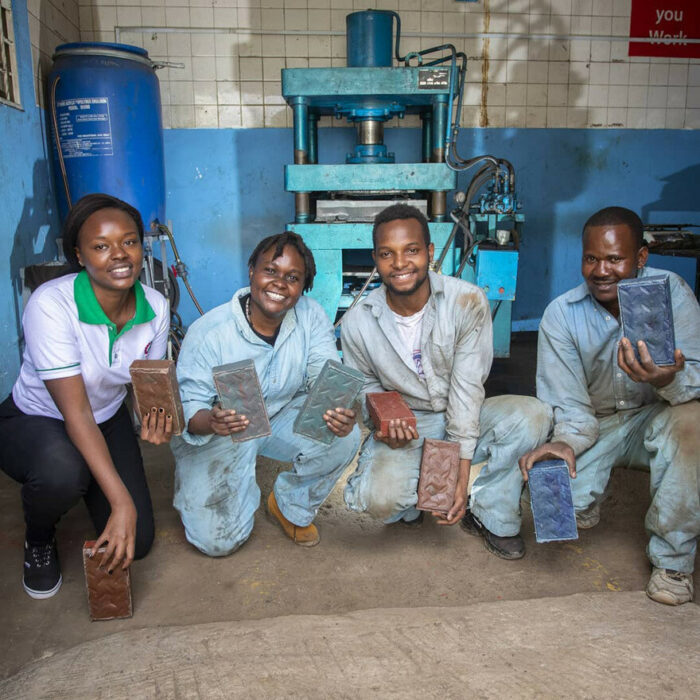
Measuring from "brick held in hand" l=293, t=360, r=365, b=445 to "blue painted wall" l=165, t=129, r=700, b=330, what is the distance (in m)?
3.20

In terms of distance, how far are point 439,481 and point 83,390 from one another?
1064mm

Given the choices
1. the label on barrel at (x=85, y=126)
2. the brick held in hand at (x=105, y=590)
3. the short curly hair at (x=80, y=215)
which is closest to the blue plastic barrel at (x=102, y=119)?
the label on barrel at (x=85, y=126)

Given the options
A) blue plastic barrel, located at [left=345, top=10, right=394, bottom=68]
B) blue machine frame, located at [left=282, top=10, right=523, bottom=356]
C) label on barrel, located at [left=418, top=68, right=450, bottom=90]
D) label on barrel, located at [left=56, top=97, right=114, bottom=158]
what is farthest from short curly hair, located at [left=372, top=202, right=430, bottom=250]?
blue plastic barrel, located at [left=345, top=10, right=394, bottom=68]

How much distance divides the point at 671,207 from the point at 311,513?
14.0 feet

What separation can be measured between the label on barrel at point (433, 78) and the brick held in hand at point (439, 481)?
2.54m

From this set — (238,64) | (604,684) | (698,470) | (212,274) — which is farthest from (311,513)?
(238,64)

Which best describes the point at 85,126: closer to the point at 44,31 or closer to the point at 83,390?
the point at 44,31

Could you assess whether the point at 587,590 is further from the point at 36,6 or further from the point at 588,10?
the point at 588,10

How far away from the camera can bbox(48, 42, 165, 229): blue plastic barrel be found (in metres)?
3.38

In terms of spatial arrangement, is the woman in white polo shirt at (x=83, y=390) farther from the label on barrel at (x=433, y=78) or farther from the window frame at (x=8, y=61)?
the label on barrel at (x=433, y=78)

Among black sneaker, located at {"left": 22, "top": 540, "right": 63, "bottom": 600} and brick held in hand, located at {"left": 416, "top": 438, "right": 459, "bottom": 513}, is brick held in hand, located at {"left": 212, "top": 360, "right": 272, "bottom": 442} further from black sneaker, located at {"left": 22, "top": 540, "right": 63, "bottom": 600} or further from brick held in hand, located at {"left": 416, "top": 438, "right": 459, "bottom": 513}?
black sneaker, located at {"left": 22, "top": 540, "right": 63, "bottom": 600}

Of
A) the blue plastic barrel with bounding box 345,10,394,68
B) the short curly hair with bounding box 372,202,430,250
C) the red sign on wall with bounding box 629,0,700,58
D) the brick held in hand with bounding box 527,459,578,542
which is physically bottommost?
the brick held in hand with bounding box 527,459,578,542

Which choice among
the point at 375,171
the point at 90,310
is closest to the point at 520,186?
the point at 375,171

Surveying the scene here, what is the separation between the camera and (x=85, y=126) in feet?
11.2
